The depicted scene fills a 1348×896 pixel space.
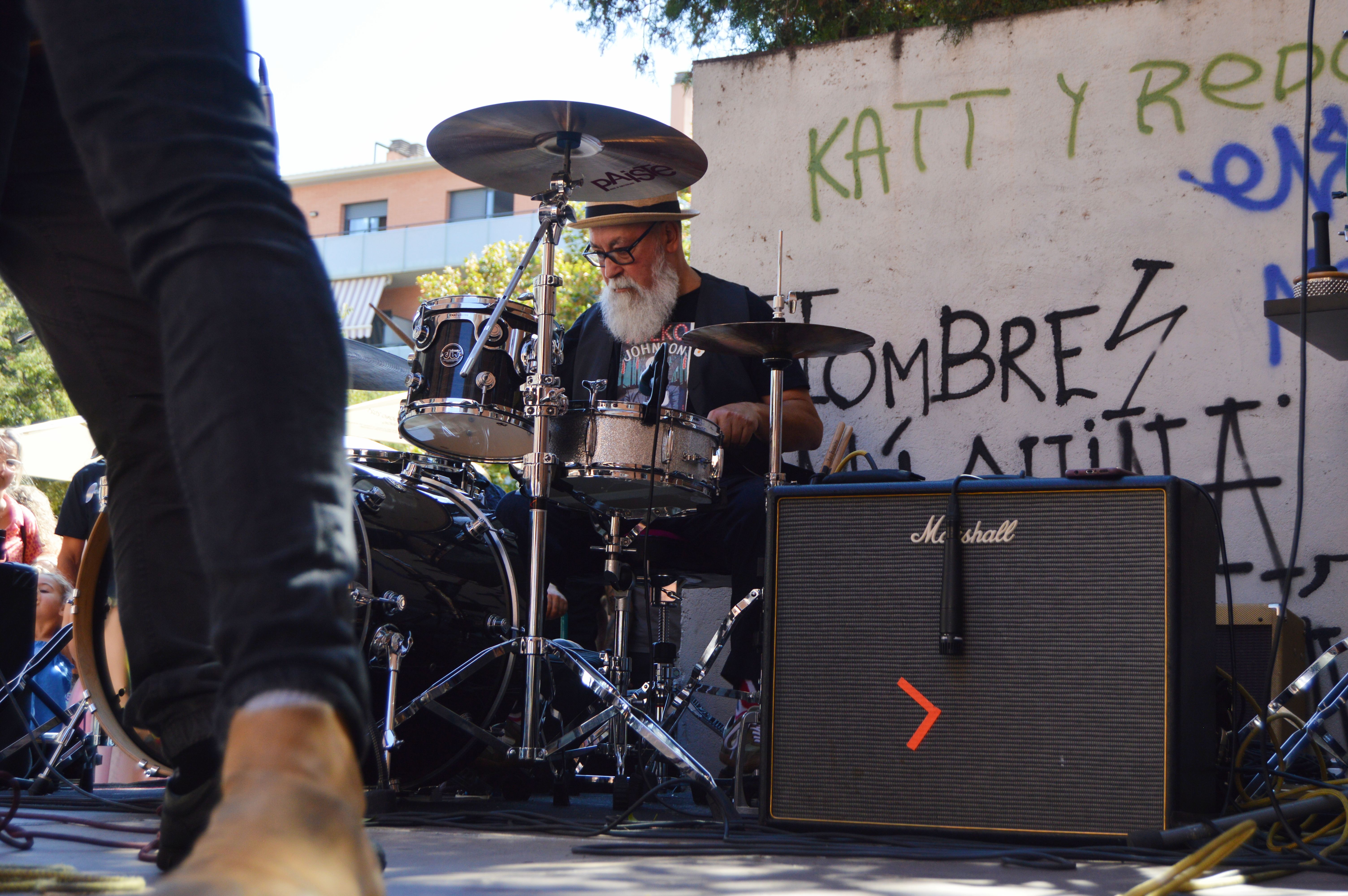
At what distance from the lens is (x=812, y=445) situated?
164 inches

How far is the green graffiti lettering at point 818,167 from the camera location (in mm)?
4762

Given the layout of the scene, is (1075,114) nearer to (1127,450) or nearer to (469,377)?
(1127,450)

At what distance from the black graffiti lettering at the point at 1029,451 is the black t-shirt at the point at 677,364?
30.8 inches

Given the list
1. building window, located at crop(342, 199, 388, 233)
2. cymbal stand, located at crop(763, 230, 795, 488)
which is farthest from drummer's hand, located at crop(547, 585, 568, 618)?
building window, located at crop(342, 199, 388, 233)

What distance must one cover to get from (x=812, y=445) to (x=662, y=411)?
3.20 ft

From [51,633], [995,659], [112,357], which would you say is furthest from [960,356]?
[51,633]

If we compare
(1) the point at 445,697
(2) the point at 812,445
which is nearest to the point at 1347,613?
(2) the point at 812,445

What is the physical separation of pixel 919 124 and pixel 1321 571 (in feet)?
6.97

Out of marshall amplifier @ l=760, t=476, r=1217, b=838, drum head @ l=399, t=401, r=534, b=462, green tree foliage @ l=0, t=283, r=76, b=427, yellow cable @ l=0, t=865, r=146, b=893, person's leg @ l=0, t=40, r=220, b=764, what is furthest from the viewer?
green tree foliage @ l=0, t=283, r=76, b=427

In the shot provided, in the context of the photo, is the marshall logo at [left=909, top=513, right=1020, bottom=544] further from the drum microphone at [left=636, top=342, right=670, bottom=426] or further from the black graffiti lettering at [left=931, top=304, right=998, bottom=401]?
the black graffiti lettering at [left=931, top=304, right=998, bottom=401]

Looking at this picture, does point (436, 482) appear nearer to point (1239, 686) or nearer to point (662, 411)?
point (662, 411)

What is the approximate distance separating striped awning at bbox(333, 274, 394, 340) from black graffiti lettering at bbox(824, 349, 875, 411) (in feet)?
95.2

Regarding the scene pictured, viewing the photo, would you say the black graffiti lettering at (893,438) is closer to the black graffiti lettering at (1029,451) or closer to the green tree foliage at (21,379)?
the black graffiti lettering at (1029,451)

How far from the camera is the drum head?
3.37 metres
